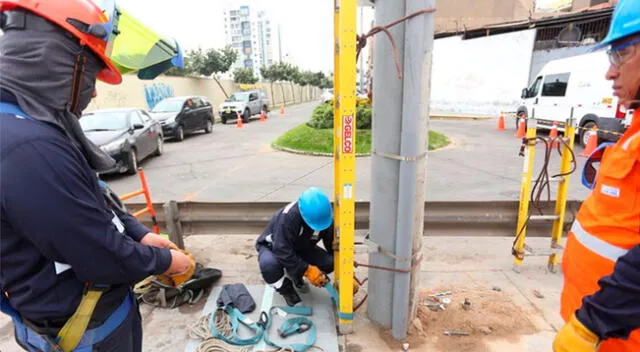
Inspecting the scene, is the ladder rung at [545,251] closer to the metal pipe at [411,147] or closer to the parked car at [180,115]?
the metal pipe at [411,147]

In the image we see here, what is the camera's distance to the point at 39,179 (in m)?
1.01

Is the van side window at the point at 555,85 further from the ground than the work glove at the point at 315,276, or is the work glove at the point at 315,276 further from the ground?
the van side window at the point at 555,85

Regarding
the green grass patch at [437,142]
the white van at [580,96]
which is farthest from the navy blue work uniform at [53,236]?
the green grass patch at [437,142]

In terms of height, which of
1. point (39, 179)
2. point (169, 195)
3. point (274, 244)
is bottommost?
point (169, 195)

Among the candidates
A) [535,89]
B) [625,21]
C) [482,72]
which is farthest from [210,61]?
[625,21]

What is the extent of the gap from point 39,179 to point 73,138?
23 centimetres

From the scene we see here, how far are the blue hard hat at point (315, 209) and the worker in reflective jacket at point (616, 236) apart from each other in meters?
1.79

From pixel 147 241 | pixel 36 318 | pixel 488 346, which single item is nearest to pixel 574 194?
pixel 488 346

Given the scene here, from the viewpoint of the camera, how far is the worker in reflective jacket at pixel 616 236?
108cm

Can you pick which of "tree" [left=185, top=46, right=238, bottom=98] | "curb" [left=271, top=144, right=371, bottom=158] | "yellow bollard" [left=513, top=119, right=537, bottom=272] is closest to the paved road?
"curb" [left=271, top=144, right=371, bottom=158]

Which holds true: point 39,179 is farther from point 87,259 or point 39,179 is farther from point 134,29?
point 134,29

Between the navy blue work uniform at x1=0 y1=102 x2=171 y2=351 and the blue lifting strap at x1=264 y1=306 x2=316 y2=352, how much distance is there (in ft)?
4.72

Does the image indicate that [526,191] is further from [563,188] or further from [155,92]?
[155,92]

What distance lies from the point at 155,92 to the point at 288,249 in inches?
699
